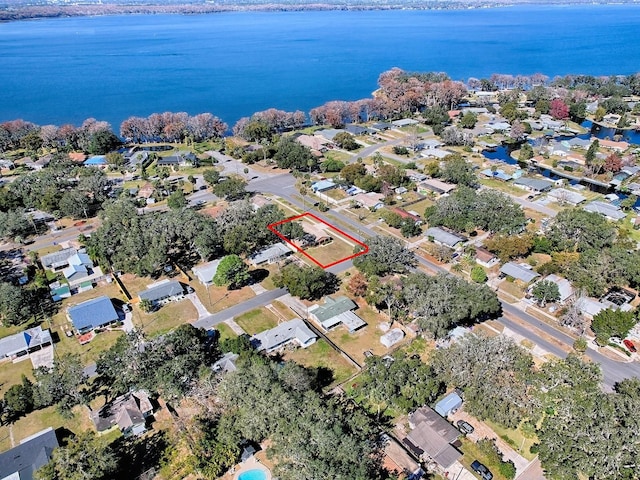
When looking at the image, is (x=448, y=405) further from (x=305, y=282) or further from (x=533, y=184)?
(x=533, y=184)

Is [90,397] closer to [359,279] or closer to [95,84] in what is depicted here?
[359,279]

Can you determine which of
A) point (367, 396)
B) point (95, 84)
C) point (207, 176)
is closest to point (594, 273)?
point (367, 396)

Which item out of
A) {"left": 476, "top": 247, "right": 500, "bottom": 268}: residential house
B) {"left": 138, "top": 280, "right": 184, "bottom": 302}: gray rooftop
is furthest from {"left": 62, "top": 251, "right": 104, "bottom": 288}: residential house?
{"left": 476, "top": 247, "right": 500, "bottom": 268}: residential house

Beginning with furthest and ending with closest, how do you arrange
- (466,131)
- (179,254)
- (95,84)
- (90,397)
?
(95,84), (466,131), (179,254), (90,397)

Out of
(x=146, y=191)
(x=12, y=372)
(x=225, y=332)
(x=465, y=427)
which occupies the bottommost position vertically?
(x=12, y=372)

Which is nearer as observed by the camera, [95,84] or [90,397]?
[90,397]

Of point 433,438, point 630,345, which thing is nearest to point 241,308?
point 433,438

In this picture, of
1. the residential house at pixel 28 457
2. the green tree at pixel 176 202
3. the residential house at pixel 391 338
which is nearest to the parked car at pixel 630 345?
the residential house at pixel 391 338
